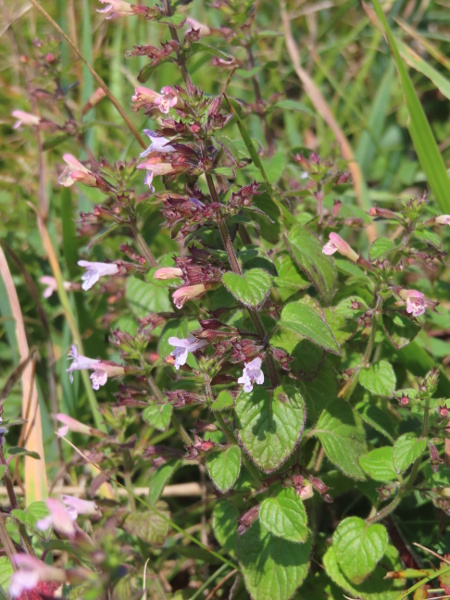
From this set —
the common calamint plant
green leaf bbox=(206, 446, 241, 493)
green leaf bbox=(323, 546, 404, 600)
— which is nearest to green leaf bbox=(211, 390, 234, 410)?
the common calamint plant

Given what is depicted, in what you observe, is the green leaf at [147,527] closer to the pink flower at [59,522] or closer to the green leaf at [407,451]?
the green leaf at [407,451]

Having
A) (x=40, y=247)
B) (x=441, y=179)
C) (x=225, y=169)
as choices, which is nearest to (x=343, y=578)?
(x=225, y=169)

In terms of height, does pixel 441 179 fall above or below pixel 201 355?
above

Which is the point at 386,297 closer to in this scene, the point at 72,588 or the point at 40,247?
the point at 72,588

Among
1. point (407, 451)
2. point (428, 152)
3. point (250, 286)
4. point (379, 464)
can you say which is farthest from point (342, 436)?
point (428, 152)

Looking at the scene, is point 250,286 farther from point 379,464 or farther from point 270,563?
point 270,563

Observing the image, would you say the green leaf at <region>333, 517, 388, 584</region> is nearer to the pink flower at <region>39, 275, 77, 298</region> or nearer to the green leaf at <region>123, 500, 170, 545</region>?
the green leaf at <region>123, 500, 170, 545</region>
